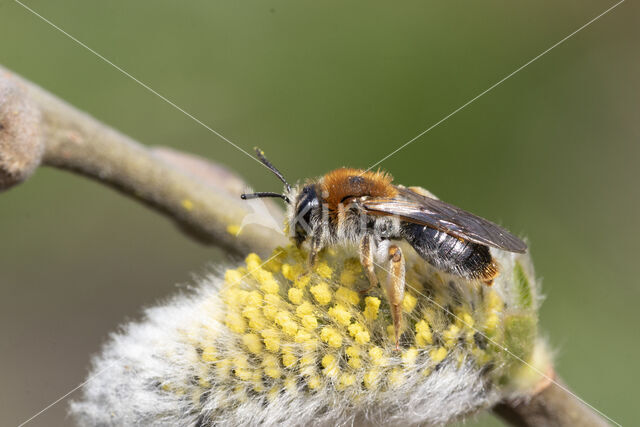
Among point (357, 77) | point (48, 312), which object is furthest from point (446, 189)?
point (48, 312)

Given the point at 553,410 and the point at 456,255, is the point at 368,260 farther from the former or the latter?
the point at 553,410

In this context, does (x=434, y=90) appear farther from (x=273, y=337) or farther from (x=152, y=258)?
(x=273, y=337)

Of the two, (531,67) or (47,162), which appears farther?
(531,67)

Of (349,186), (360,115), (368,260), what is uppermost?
(360,115)

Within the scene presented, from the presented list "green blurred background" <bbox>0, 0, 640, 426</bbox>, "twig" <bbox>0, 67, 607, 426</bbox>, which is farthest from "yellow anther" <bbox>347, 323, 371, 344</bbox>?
"green blurred background" <bbox>0, 0, 640, 426</bbox>

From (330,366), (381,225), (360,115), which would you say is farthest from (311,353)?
(360,115)
